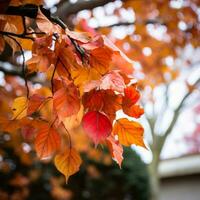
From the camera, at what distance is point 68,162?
1.21 metres

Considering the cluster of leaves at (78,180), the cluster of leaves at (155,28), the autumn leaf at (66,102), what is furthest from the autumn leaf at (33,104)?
the cluster of leaves at (78,180)

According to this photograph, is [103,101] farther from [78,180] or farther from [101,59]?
[78,180]

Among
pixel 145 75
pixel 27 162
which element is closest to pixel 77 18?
pixel 145 75

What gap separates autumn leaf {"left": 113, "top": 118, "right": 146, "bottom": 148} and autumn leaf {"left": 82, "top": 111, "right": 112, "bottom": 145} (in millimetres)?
128

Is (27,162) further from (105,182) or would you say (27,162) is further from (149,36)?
(149,36)

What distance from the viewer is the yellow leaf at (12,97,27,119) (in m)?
1.17

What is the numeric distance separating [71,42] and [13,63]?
95.0 inches

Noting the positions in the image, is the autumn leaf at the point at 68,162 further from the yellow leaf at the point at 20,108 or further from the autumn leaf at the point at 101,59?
the autumn leaf at the point at 101,59

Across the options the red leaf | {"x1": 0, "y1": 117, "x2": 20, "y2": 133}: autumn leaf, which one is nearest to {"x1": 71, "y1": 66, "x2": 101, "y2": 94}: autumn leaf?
the red leaf

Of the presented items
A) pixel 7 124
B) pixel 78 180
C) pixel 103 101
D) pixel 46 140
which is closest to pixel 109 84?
pixel 103 101

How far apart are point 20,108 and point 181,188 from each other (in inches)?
342

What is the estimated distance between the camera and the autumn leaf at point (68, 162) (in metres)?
1.19

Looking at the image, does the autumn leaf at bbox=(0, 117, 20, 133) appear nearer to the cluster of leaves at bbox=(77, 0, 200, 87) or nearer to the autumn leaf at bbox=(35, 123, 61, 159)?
the autumn leaf at bbox=(35, 123, 61, 159)

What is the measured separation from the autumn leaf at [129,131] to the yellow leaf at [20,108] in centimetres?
33
